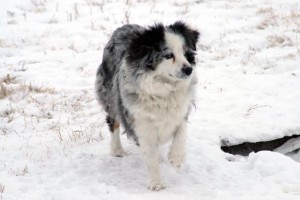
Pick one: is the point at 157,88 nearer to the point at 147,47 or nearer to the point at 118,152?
the point at 147,47

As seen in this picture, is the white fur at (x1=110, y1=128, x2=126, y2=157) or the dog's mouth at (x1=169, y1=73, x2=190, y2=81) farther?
the white fur at (x1=110, y1=128, x2=126, y2=157)

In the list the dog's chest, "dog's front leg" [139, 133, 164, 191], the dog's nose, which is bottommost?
"dog's front leg" [139, 133, 164, 191]

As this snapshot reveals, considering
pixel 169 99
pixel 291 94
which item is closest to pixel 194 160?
pixel 169 99

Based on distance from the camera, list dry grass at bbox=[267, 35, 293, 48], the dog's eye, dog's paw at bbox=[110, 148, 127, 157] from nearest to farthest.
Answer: the dog's eye
dog's paw at bbox=[110, 148, 127, 157]
dry grass at bbox=[267, 35, 293, 48]

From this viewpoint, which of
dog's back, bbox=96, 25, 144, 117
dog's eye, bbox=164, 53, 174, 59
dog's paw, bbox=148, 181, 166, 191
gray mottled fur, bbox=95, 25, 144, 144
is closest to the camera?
dog's eye, bbox=164, 53, 174, 59

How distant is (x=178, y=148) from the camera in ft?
13.8

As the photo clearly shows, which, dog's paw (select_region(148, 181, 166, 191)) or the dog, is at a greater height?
the dog

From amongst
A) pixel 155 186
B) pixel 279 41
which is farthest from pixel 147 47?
pixel 279 41

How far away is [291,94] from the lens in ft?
20.2

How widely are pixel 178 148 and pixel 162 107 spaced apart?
48 cm

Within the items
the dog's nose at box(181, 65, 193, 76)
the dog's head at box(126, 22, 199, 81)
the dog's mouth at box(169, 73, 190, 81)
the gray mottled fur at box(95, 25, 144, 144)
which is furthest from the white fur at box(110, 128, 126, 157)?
the dog's nose at box(181, 65, 193, 76)

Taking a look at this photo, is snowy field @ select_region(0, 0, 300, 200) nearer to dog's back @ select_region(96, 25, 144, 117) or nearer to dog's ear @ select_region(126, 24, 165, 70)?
dog's back @ select_region(96, 25, 144, 117)

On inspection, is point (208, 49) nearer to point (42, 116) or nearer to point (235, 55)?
point (235, 55)

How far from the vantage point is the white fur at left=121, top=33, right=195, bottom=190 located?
4.00 m
